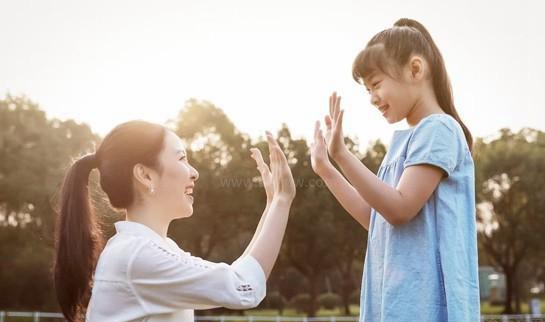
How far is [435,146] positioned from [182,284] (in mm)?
1011

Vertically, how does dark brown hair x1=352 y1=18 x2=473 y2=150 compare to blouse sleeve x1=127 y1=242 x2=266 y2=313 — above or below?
above

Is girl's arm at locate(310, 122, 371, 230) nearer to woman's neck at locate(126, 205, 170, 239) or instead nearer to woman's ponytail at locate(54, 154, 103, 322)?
woman's neck at locate(126, 205, 170, 239)

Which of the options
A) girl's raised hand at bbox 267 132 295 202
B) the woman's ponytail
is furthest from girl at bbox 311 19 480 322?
the woman's ponytail

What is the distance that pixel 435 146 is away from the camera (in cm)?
217

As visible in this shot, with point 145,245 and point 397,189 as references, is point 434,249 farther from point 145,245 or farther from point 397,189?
point 145,245

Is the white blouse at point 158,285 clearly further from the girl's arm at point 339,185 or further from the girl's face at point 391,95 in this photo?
the girl's face at point 391,95

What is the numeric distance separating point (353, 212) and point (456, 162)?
1.82 feet

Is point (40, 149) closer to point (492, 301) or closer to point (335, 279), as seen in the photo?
point (335, 279)

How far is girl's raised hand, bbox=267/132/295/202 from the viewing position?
2391 mm

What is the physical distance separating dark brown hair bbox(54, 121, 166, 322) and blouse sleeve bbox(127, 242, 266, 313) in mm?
339

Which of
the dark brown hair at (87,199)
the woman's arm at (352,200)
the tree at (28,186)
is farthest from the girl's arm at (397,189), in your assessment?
the tree at (28,186)

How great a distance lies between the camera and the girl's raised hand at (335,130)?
2.19 metres

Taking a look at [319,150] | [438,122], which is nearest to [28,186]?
[319,150]

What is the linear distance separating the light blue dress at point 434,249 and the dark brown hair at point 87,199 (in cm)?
99
